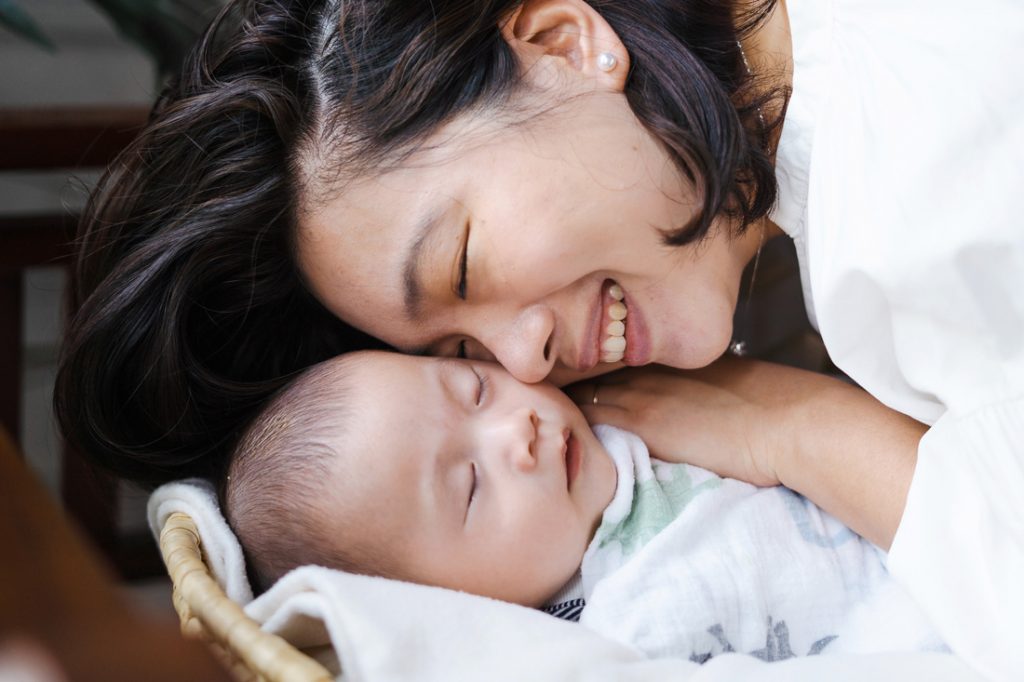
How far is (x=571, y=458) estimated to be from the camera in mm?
1020

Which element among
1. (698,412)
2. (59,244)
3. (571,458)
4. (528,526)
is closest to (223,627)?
(528,526)

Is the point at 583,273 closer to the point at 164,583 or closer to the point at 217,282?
the point at 217,282

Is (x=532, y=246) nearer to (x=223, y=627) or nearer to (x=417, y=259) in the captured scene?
(x=417, y=259)

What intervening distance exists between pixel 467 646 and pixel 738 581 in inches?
10.1

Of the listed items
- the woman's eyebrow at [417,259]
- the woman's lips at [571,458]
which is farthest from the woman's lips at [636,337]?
the woman's eyebrow at [417,259]

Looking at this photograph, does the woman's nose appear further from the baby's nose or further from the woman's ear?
the woman's ear

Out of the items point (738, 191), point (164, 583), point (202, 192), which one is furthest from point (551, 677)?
point (164, 583)

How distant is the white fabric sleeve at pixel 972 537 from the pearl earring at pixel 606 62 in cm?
Answer: 45

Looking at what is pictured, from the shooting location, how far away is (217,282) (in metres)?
1.10

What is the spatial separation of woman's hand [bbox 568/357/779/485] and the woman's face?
9cm

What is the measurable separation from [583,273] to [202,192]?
414 millimetres

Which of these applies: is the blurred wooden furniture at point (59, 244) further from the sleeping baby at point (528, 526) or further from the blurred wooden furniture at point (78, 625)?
the blurred wooden furniture at point (78, 625)

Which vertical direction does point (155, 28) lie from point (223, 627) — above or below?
above

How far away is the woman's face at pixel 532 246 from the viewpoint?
3.02ft
